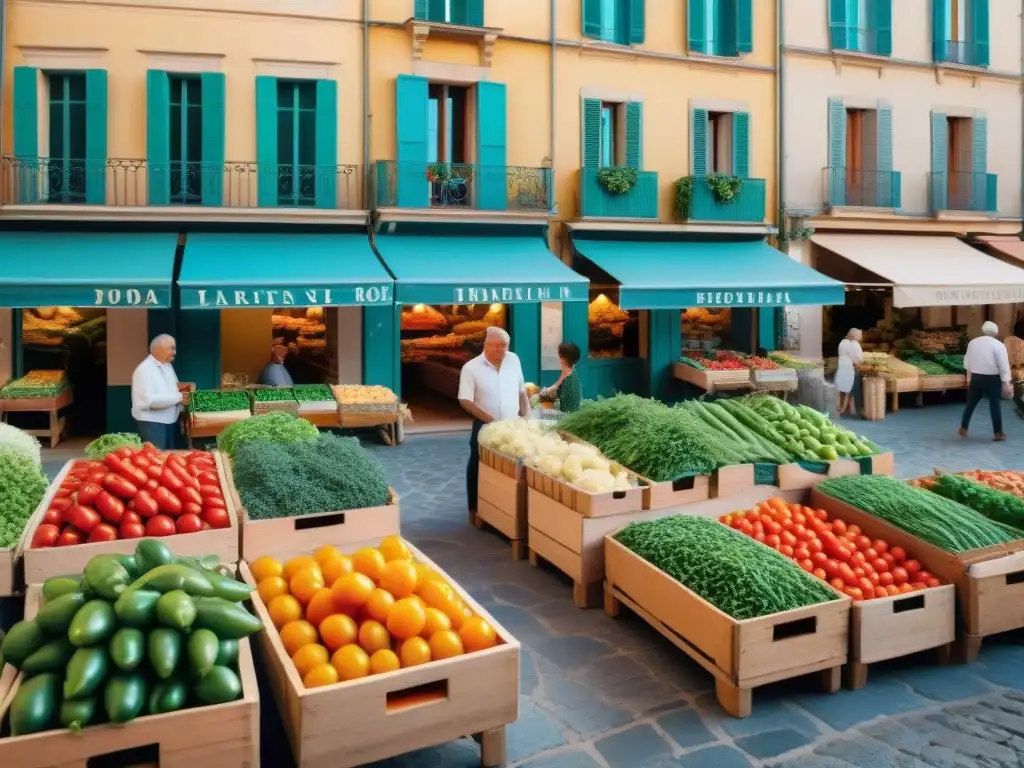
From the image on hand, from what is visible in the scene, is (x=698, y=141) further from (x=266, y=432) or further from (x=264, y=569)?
(x=264, y=569)

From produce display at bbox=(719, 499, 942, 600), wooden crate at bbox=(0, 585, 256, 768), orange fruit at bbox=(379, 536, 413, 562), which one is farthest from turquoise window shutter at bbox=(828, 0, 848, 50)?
wooden crate at bbox=(0, 585, 256, 768)

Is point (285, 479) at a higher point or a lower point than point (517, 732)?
higher

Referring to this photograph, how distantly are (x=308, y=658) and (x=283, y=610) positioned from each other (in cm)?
43

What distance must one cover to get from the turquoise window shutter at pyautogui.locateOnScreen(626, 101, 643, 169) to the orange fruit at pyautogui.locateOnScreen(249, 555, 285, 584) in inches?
517

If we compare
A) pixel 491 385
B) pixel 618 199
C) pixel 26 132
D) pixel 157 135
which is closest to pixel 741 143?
pixel 618 199

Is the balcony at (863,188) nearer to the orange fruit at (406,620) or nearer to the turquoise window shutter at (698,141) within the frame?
the turquoise window shutter at (698,141)

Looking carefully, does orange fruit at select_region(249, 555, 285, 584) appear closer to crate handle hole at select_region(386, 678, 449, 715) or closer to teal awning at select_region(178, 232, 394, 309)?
crate handle hole at select_region(386, 678, 449, 715)

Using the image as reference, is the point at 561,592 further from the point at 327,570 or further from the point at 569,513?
the point at 327,570

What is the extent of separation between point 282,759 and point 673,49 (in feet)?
51.0

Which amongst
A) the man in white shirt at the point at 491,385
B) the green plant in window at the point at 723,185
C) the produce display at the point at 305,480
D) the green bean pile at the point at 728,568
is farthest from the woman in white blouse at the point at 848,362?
the produce display at the point at 305,480

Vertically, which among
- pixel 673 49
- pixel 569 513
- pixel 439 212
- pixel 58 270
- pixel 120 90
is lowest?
pixel 569 513

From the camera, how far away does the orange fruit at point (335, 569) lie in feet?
13.5

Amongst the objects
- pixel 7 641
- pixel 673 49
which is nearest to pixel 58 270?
pixel 7 641

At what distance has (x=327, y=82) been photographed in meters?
14.0
